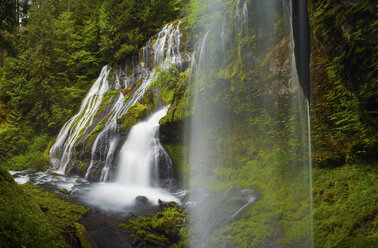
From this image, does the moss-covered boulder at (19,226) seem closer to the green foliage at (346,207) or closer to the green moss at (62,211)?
the green moss at (62,211)

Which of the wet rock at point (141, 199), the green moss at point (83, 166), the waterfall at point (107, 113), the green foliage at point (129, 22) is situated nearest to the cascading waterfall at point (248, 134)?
the wet rock at point (141, 199)

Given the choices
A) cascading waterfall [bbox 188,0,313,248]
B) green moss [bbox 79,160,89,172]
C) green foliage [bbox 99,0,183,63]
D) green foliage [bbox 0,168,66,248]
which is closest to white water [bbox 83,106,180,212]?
cascading waterfall [bbox 188,0,313,248]

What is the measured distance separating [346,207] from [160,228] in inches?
155

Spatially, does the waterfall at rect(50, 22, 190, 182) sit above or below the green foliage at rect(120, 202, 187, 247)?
above

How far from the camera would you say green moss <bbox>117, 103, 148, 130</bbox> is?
9.14m

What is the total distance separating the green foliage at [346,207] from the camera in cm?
307

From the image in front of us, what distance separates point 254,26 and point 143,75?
8296 mm

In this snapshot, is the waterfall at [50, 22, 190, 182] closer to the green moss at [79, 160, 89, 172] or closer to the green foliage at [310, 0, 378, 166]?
the green moss at [79, 160, 89, 172]

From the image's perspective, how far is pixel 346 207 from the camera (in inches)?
139

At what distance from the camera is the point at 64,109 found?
1380cm

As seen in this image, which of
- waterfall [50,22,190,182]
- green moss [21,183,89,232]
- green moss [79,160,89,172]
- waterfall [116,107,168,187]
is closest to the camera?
green moss [21,183,89,232]

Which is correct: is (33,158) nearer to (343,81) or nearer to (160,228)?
(160,228)

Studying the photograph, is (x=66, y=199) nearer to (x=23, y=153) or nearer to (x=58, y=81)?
(x=23, y=153)

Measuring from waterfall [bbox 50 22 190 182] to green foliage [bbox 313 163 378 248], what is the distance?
6691mm
